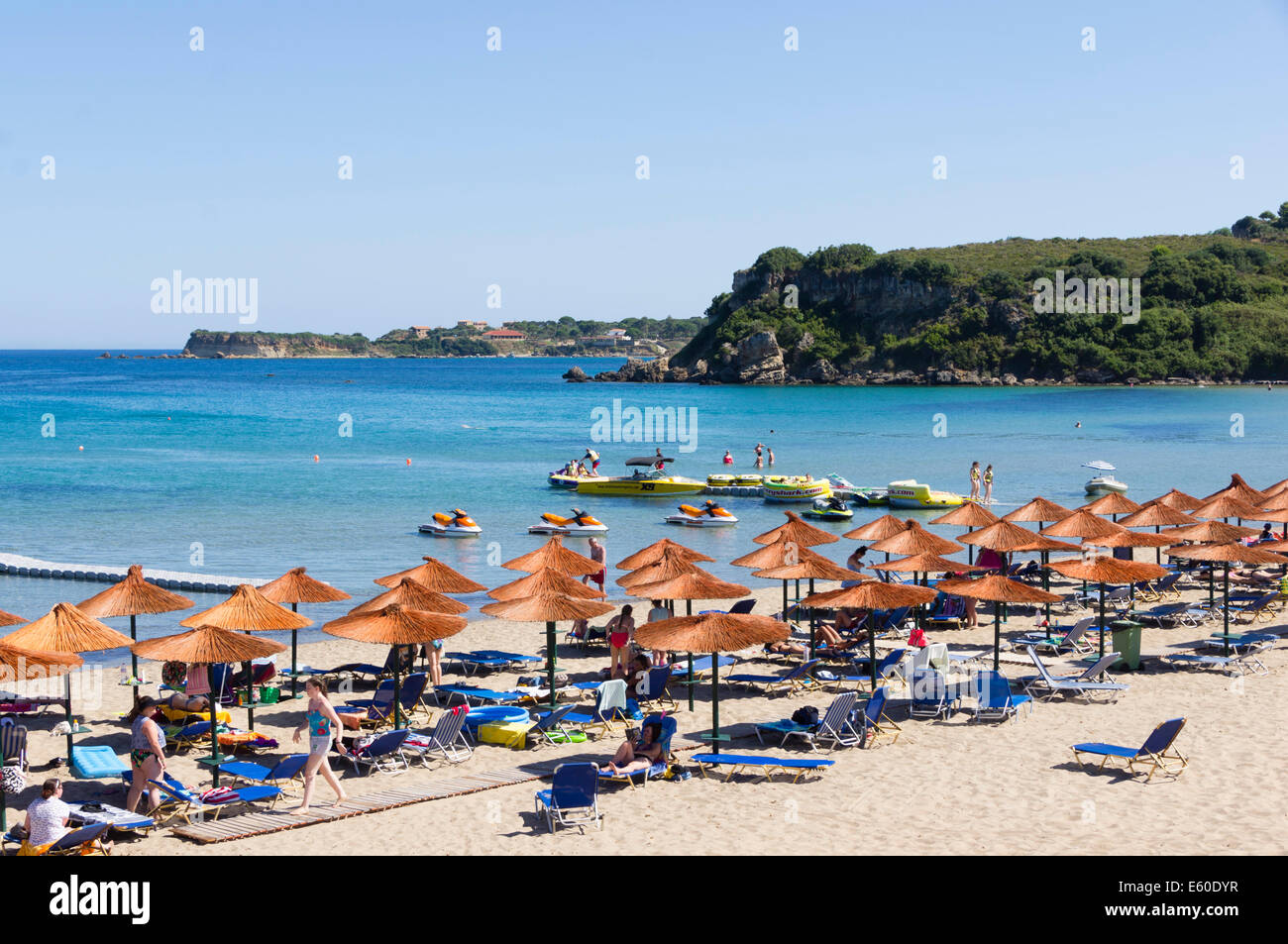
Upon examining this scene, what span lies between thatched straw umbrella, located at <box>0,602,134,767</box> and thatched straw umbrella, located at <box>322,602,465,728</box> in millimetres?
2288

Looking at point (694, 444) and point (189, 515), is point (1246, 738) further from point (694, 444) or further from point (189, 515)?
point (694, 444)

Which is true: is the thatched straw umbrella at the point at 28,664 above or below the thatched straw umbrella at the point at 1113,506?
below

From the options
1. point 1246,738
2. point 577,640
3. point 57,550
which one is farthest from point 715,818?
point 57,550

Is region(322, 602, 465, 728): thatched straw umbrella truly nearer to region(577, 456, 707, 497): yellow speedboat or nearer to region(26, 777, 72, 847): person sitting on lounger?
region(26, 777, 72, 847): person sitting on lounger

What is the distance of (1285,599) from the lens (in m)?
22.3

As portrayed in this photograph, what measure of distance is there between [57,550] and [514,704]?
2335cm

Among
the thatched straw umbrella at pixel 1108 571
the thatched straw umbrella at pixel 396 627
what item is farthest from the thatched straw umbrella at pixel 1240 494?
the thatched straw umbrella at pixel 396 627

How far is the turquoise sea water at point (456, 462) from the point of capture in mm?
34375

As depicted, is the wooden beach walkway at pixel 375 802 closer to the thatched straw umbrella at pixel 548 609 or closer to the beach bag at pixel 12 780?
the beach bag at pixel 12 780

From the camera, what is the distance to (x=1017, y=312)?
14862cm

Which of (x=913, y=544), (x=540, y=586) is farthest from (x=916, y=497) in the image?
(x=540, y=586)

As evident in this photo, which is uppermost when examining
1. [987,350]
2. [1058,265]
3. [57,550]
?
[1058,265]

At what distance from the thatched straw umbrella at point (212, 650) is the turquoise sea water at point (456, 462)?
35.9 feet

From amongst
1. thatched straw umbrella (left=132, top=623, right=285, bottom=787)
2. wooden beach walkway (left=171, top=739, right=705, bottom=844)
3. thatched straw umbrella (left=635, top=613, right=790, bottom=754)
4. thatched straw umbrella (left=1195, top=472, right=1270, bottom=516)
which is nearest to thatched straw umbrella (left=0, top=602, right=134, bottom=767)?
thatched straw umbrella (left=132, top=623, right=285, bottom=787)
